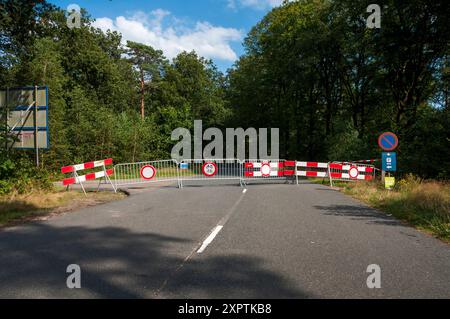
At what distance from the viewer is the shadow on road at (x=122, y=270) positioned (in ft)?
13.0

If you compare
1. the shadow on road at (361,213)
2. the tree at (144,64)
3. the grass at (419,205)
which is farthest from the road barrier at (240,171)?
the tree at (144,64)

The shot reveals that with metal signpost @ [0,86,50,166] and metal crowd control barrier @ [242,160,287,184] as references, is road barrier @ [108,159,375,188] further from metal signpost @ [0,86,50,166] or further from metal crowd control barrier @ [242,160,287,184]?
metal signpost @ [0,86,50,166]

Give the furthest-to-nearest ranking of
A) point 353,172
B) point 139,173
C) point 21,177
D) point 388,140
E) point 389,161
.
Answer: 1. point 139,173
2. point 353,172
3. point 389,161
4. point 388,140
5. point 21,177

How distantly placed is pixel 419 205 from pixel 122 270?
7.84 metres

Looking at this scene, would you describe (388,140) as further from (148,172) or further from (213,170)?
(148,172)

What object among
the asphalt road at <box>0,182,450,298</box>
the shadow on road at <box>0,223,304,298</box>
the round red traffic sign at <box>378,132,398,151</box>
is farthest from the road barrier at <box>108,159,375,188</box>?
the shadow on road at <box>0,223,304,298</box>

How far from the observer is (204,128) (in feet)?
174

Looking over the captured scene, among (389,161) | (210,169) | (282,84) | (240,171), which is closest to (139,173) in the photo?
(210,169)

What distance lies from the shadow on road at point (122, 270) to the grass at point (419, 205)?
164 inches

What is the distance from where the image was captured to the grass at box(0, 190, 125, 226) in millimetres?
9320

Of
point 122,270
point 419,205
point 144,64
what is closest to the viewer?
point 122,270

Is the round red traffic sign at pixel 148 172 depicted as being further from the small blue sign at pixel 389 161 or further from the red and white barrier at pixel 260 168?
the small blue sign at pixel 389 161

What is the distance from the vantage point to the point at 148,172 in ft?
59.0
